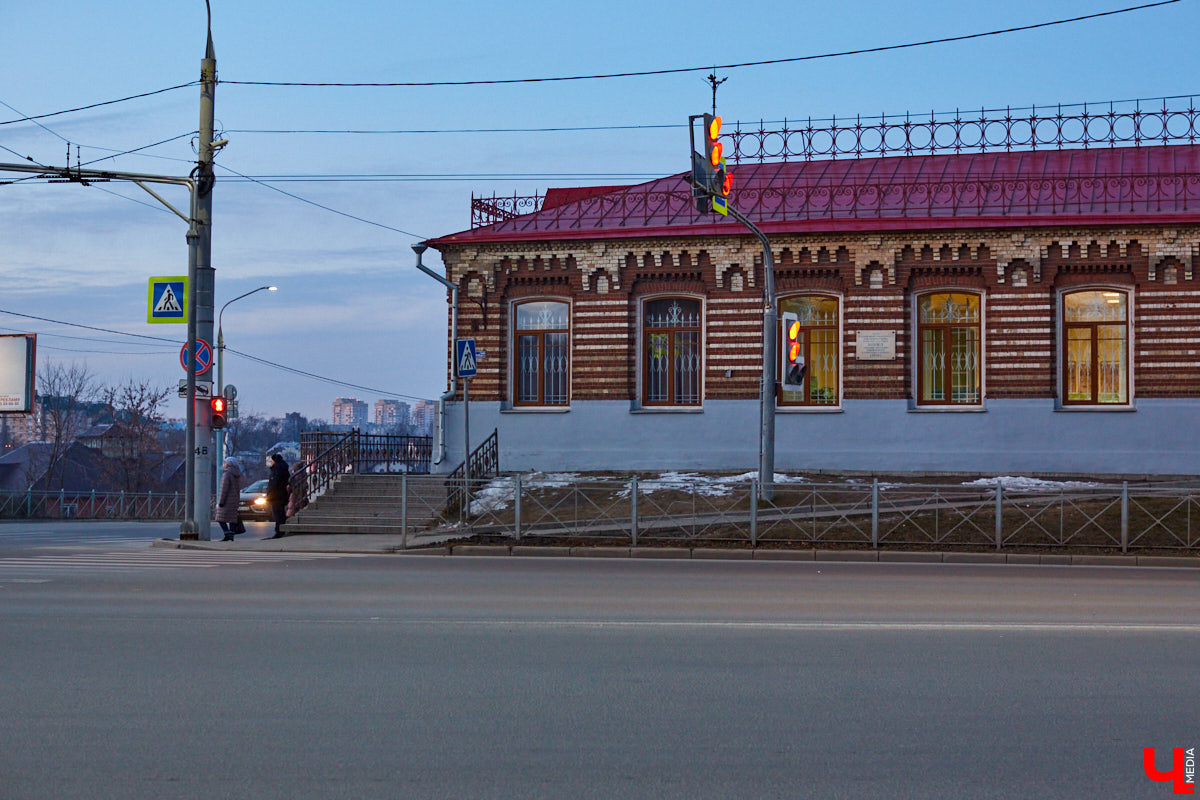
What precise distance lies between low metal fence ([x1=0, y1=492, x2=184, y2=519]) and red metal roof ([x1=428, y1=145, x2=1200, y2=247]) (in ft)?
75.9

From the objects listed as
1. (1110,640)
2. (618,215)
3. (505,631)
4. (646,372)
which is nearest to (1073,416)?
(646,372)

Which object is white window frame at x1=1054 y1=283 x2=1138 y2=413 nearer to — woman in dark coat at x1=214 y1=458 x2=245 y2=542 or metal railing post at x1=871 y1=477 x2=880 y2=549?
metal railing post at x1=871 y1=477 x2=880 y2=549

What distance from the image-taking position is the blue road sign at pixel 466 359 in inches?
819

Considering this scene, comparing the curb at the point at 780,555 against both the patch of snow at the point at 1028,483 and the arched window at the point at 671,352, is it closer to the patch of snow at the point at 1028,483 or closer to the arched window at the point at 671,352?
the patch of snow at the point at 1028,483

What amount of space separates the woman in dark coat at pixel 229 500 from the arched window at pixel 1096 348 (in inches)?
676

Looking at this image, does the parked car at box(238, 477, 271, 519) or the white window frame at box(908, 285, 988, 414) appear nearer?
the white window frame at box(908, 285, 988, 414)

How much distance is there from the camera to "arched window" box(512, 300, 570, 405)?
27.7 meters

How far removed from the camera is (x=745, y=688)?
763 centimetres

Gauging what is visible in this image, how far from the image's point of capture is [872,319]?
85.3ft

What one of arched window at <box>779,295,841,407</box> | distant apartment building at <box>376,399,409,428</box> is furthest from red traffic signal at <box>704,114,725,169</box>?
Result: distant apartment building at <box>376,399,409,428</box>

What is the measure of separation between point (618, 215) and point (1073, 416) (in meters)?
11.1

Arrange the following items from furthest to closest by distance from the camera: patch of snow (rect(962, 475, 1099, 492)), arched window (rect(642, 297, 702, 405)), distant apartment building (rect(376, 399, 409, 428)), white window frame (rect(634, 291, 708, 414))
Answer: distant apartment building (rect(376, 399, 409, 428)), arched window (rect(642, 297, 702, 405)), white window frame (rect(634, 291, 708, 414)), patch of snow (rect(962, 475, 1099, 492))

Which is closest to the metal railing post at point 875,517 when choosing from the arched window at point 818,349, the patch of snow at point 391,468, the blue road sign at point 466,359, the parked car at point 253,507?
the blue road sign at point 466,359

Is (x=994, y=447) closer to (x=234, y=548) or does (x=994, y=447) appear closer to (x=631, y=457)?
(x=631, y=457)
